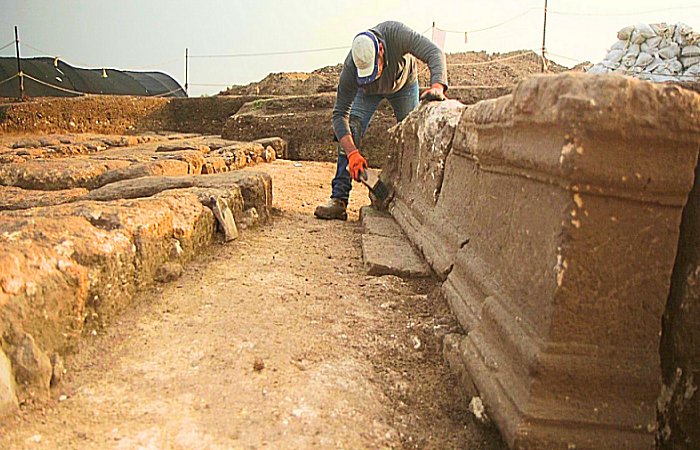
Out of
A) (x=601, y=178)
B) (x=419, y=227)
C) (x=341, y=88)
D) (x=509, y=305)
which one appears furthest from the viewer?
(x=341, y=88)

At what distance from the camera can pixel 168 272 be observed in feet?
6.70

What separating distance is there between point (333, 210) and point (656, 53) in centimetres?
1158

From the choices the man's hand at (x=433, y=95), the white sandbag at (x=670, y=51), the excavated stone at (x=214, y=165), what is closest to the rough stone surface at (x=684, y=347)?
the man's hand at (x=433, y=95)

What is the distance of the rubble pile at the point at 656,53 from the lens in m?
11.3

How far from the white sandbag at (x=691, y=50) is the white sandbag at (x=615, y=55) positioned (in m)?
1.25

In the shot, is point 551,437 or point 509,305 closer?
point 551,437

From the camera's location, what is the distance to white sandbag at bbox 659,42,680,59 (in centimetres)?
1162

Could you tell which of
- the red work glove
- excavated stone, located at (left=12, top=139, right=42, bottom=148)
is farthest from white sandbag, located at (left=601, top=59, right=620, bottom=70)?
excavated stone, located at (left=12, top=139, right=42, bottom=148)

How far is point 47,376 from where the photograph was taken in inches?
49.2

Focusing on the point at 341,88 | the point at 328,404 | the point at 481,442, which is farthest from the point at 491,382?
the point at 341,88

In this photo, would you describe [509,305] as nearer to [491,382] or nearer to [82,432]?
[491,382]

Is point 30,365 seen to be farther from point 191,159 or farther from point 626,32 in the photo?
point 626,32

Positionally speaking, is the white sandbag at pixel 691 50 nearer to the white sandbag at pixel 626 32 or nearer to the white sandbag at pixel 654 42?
the white sandbag at pixel 654 42

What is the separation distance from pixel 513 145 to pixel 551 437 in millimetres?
707
